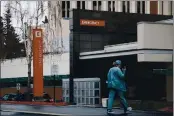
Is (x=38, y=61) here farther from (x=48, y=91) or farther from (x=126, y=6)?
(x=126, y=6)

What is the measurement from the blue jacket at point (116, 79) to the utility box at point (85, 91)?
0.12 metres

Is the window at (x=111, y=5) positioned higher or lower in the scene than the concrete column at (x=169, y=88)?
higher

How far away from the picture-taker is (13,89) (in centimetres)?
385

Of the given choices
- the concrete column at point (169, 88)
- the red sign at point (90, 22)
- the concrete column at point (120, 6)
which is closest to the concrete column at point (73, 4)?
the red sign at point (90, 22)

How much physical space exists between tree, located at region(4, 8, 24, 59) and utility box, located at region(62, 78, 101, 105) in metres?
0.53

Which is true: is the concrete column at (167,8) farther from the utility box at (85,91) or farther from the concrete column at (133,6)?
the utility box at (85,91)

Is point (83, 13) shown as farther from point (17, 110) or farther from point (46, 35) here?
point (17, 110)

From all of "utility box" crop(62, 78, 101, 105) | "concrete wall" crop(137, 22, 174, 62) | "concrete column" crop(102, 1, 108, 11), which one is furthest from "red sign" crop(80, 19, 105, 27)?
"utility box" crop(62, 78, 101, 105)

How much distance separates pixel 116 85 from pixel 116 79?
0.19ft

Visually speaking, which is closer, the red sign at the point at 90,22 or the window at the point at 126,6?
the red sign at the point at 90,22

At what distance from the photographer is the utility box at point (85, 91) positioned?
374cm

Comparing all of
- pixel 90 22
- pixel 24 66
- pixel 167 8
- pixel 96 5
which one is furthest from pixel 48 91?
pixel 167 8

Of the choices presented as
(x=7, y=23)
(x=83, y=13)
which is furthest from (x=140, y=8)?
(x=7, y=23)

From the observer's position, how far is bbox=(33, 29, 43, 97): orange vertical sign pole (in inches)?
147
